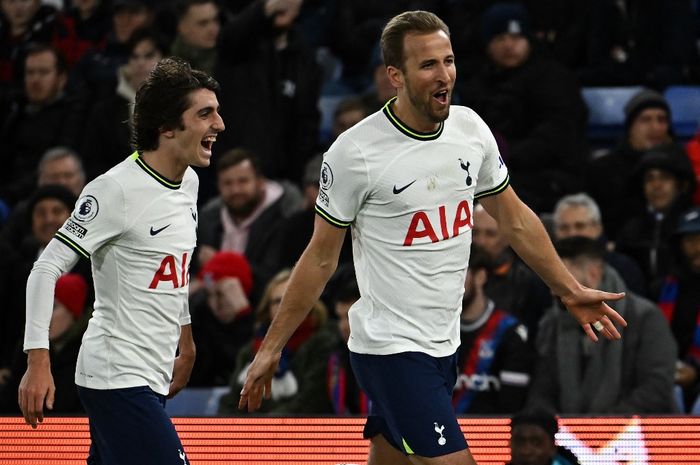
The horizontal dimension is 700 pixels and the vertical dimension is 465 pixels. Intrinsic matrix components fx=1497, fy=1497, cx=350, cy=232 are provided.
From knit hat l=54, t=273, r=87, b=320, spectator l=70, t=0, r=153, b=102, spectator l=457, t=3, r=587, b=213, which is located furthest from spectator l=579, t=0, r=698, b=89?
knit hat l=54, t=273, r=87, b=320

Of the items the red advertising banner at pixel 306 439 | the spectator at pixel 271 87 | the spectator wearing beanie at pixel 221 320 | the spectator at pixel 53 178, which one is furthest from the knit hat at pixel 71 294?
the spectator at pixel 271 87

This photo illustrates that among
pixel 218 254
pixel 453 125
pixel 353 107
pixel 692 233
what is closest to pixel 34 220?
pixel 218 254

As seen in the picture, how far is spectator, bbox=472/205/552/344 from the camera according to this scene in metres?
8.18

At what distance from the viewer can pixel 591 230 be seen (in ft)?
27.7

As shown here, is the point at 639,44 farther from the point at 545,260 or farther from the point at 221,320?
the point at 545,260

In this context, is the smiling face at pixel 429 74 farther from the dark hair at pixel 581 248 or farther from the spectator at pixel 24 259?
the spectator at pixel 24 259

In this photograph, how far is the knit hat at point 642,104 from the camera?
9.63m

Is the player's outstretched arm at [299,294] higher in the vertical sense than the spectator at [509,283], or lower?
higher

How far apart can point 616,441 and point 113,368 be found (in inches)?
83.9

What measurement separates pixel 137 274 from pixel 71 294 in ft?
10.1

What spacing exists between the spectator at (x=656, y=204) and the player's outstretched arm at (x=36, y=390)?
482 cm

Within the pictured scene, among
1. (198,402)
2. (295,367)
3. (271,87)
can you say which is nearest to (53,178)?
(271,87)

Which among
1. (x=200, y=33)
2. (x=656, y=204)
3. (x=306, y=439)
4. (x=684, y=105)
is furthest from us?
(x=684, y=105)

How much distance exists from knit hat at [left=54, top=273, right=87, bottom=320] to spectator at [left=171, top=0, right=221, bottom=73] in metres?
2.61
